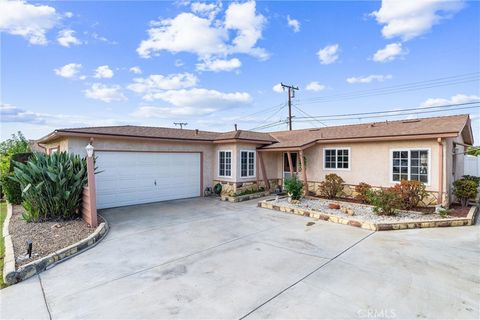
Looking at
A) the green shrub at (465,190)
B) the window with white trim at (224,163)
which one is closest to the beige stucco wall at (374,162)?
the green shrub at (465,190)

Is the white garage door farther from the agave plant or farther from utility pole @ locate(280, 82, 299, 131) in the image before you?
utility pole @ locate(280, 82, 299, 131)

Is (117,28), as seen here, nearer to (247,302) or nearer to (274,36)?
(274,36)

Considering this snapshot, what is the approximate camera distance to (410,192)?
9.40 metres

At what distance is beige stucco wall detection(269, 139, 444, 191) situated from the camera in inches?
393

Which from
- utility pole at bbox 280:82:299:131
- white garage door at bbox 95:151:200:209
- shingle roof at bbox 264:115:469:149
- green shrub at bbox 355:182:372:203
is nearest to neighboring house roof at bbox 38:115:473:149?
shingle roof at bbox 264:115:469:149

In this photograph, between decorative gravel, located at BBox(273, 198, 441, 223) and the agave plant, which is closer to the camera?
the agave plant

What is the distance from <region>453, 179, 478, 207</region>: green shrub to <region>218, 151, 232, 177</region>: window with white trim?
9.98 metres

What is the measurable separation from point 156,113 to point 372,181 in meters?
21.1

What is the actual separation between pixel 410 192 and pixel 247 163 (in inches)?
297

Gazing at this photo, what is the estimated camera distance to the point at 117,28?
40.4 ft

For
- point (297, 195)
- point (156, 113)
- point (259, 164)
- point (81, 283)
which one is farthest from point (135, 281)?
point (156, 113)

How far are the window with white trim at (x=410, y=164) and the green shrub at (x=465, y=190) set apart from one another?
4.67 ft

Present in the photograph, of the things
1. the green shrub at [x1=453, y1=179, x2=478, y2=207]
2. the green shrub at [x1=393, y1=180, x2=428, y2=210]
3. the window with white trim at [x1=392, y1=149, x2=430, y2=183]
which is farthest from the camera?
the window with white trim at [x1=392, y1=149, x2=430, y2=183]

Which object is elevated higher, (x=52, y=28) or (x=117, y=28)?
(x=117, y=28)
